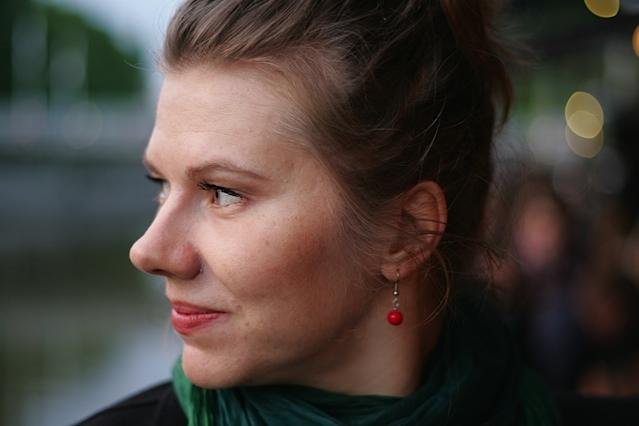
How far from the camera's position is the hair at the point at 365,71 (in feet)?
5.10

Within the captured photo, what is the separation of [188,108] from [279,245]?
0.31 meters

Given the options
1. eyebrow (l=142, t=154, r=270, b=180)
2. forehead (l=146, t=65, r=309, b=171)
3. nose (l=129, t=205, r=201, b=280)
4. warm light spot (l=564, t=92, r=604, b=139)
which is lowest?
nose (l=129, t=205, r=201, b=280)

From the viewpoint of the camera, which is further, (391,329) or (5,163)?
(5,163)

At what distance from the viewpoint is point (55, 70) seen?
133 feet

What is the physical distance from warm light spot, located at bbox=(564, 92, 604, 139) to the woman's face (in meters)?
6.65

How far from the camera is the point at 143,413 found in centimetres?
178

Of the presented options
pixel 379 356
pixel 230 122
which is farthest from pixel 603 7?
pixel 230 122

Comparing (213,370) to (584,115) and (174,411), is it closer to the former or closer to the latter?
(174,411)

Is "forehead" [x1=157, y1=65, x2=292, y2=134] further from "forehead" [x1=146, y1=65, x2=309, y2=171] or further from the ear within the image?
the ear

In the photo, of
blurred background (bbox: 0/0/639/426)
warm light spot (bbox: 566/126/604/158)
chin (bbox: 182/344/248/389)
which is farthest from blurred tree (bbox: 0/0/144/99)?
chin (bbox: 182/344/248/389)

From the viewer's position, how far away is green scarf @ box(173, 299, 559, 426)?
164cm

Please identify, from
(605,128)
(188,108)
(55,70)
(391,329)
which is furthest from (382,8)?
(55,70)

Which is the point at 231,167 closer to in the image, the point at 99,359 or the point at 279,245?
the point at 279,245

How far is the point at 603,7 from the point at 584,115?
18.1 ft
